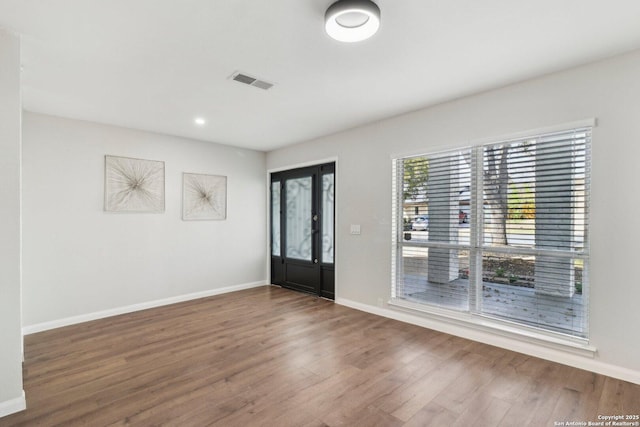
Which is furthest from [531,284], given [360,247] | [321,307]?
[321,307]

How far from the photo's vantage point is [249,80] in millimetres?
2939

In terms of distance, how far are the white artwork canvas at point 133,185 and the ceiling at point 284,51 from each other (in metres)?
0.81

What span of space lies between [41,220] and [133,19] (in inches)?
117

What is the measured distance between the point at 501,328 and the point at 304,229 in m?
3.24

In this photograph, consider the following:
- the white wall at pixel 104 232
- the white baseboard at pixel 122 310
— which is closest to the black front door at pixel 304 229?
the white wall at pixel 104 232

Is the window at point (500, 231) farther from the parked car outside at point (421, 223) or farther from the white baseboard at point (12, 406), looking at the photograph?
the white baseboard at point (12, 406)

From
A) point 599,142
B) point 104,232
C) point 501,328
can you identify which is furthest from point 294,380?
point 104,232

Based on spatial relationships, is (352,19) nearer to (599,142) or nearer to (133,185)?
(599,142)

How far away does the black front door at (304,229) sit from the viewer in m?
5.02

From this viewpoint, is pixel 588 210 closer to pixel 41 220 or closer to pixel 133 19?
pixel 133 19

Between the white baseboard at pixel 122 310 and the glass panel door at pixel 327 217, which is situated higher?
the glass panel door at pixel 327 217

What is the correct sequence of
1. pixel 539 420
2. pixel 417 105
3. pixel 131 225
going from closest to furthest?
pixel 539 420, pixel 417 105, pixel 131 225

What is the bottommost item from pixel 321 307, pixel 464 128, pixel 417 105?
pixel 321 307

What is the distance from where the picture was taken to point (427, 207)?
3.76 m
